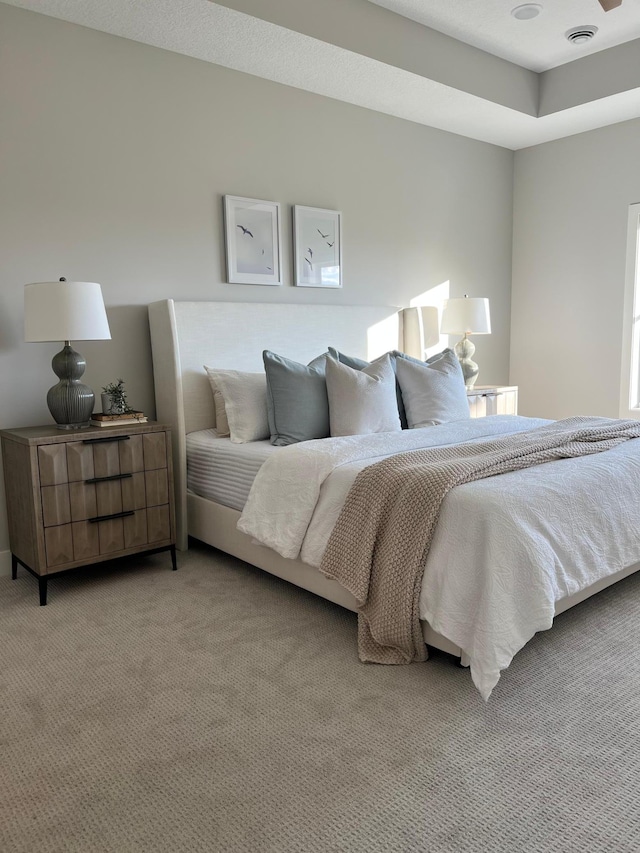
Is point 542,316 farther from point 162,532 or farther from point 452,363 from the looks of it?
point 162,532

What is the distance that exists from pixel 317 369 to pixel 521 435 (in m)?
1.08

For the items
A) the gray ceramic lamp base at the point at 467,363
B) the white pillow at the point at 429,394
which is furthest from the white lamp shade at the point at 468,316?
the white pillow at the point at 429,394

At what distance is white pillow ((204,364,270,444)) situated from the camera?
3307 mm

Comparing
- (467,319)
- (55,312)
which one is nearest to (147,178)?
(55,312)

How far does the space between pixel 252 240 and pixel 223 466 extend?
1502mm

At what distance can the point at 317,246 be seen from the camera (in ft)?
13.8

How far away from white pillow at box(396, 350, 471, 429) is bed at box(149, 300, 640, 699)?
0.83 ft

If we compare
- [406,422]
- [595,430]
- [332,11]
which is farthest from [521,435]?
[332,11]

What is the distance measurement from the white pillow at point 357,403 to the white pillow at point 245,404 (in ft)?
1.25

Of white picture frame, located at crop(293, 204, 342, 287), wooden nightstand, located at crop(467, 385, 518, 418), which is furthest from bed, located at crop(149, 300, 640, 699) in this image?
wooden nightstand, located at crop(467, 385, 518, 418)

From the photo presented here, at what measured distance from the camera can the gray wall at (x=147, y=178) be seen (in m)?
3.07

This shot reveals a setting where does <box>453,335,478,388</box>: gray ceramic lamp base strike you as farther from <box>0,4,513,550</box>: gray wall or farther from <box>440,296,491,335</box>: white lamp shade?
<box>0,4,513,550</box>: gray wall

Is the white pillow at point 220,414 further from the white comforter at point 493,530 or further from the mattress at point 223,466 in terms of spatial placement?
the white comforter at point 493,530

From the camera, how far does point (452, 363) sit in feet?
12.4
